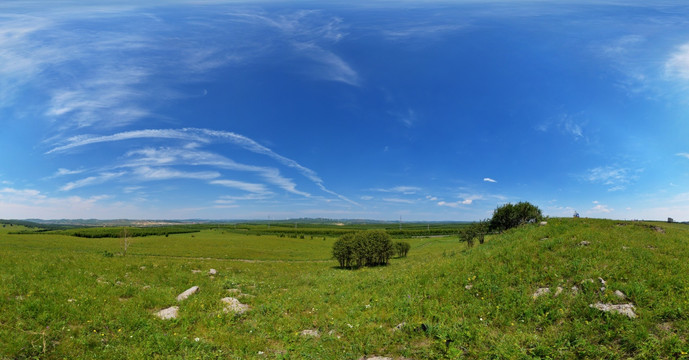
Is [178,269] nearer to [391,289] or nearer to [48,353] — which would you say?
[48,353]

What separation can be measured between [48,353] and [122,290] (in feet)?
21.3

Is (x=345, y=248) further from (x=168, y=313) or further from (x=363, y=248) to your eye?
(x=168, y=313)

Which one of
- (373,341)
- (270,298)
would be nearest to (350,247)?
(270,298)

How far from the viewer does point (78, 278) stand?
1609 centimetres

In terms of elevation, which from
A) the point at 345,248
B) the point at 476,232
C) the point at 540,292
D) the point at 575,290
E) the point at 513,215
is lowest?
the point at 345,248

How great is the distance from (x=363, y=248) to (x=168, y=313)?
52.5m

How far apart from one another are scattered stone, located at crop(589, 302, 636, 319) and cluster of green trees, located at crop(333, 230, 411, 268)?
176 ft

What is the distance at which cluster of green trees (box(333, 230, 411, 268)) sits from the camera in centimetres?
6309

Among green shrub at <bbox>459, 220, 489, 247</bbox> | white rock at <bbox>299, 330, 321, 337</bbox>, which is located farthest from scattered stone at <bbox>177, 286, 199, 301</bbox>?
green shrub at <bbox>459, 220, 489, 247</bbox>

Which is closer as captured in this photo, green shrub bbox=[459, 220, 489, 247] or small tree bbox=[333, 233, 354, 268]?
small tree bbox=[333, 233, 354, 268]

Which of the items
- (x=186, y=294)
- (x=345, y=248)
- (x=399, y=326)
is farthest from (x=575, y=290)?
(x=345, y=248)

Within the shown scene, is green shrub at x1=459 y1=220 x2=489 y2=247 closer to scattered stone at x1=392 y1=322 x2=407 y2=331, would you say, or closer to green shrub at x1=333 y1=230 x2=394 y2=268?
green shrub at x1=333 y1=230 x2=394 y2=268

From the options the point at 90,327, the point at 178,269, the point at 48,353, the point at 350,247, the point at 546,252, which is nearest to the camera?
the point at 48,353

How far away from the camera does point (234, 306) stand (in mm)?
14586
